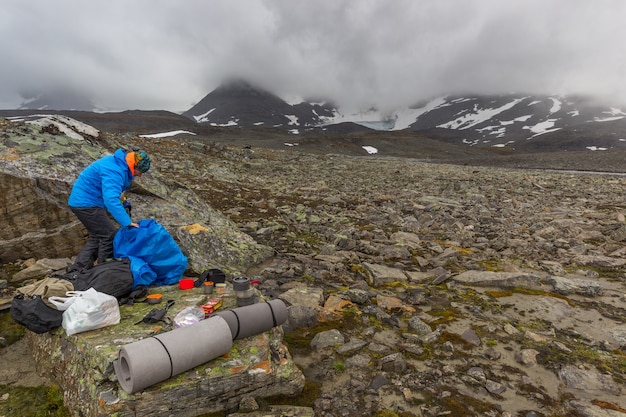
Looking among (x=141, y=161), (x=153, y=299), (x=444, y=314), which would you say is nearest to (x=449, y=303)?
(x=444, y=314)

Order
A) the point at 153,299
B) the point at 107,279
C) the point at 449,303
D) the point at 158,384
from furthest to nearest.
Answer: the point at 449,303
the point at 153,299
the point at 107,279
the point at 158,384

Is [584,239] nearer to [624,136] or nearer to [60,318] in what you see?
[60,318]

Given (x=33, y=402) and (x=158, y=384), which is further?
(x=33, y=402)

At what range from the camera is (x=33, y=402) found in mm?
4586

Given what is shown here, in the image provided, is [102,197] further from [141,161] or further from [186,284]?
[186,284]

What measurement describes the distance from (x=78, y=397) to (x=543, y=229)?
14827mm

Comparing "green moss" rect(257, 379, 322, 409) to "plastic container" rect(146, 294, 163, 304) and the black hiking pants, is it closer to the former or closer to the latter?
"plastic container" rect(146, 294, 163, 304)

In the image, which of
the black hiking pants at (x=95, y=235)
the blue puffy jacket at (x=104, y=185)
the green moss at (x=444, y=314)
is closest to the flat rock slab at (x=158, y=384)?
the black hiking pants at (x=95, y=235)

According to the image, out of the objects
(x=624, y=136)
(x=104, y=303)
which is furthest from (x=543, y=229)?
(x=624, y=136)

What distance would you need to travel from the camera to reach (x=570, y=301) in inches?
308

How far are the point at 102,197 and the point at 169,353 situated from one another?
4.50 metres

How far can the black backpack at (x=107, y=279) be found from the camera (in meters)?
5.81

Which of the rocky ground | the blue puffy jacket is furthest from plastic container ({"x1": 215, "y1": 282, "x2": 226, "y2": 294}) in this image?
the blue puffy jacket

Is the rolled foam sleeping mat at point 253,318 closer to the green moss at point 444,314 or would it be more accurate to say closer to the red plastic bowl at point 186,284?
the red plastic bowl at point 186,284
